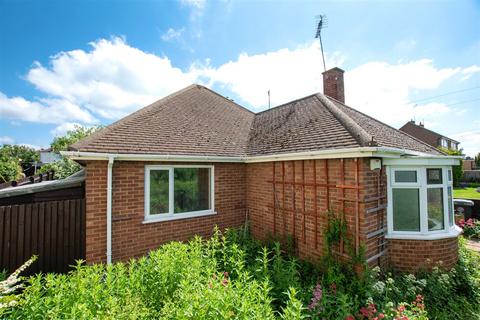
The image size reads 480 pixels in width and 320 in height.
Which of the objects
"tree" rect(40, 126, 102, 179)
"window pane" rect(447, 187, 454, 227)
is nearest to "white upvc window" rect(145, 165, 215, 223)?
"window pane" rect(447, 187, 454, 227)

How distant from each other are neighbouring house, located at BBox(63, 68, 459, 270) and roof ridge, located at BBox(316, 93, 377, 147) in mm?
35

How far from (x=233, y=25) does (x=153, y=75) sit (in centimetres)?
376

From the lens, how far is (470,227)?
10.1 metres

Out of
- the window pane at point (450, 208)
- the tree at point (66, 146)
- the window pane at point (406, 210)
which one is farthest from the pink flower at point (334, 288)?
the tree at point (66, 146)

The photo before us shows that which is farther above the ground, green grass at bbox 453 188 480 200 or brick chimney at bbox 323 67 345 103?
brick chimney at bbox 323 67 345 103

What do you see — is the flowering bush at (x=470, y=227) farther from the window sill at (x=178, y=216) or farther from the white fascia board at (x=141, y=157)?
the window sill at (x=178, y=216)

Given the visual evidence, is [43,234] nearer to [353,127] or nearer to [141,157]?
[141,157]

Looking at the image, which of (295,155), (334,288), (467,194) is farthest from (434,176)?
(467,194)

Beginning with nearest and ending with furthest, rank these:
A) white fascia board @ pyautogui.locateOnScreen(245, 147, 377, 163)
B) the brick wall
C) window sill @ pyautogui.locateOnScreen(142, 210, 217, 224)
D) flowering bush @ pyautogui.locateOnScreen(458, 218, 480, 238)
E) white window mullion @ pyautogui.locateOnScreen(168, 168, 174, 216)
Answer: white fascia board @ pyautogui.locateOnScreen(245, 147, 377, 163)
the brick wall
window sill @ pyautogui.locateOnScreen(142, 210, 217, 224)
white window mullion @ pyautogui.locateOnScreen(168, 168, 174, 216)
flowering bush @ pyautogui.locateOnScreen(458, 218, 480, 238)

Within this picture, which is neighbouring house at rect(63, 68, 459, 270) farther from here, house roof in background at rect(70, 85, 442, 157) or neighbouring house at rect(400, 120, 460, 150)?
neighbouring house at rect(400, 120, 460, 150)

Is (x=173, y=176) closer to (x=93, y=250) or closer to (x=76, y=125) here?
(x=93, y=250)

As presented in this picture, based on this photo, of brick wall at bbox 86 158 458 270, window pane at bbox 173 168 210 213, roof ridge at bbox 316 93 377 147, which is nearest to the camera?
roof ridge at bbox 316 93 377 147

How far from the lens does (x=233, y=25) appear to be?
8789 mm

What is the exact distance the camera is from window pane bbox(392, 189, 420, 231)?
5.94m
